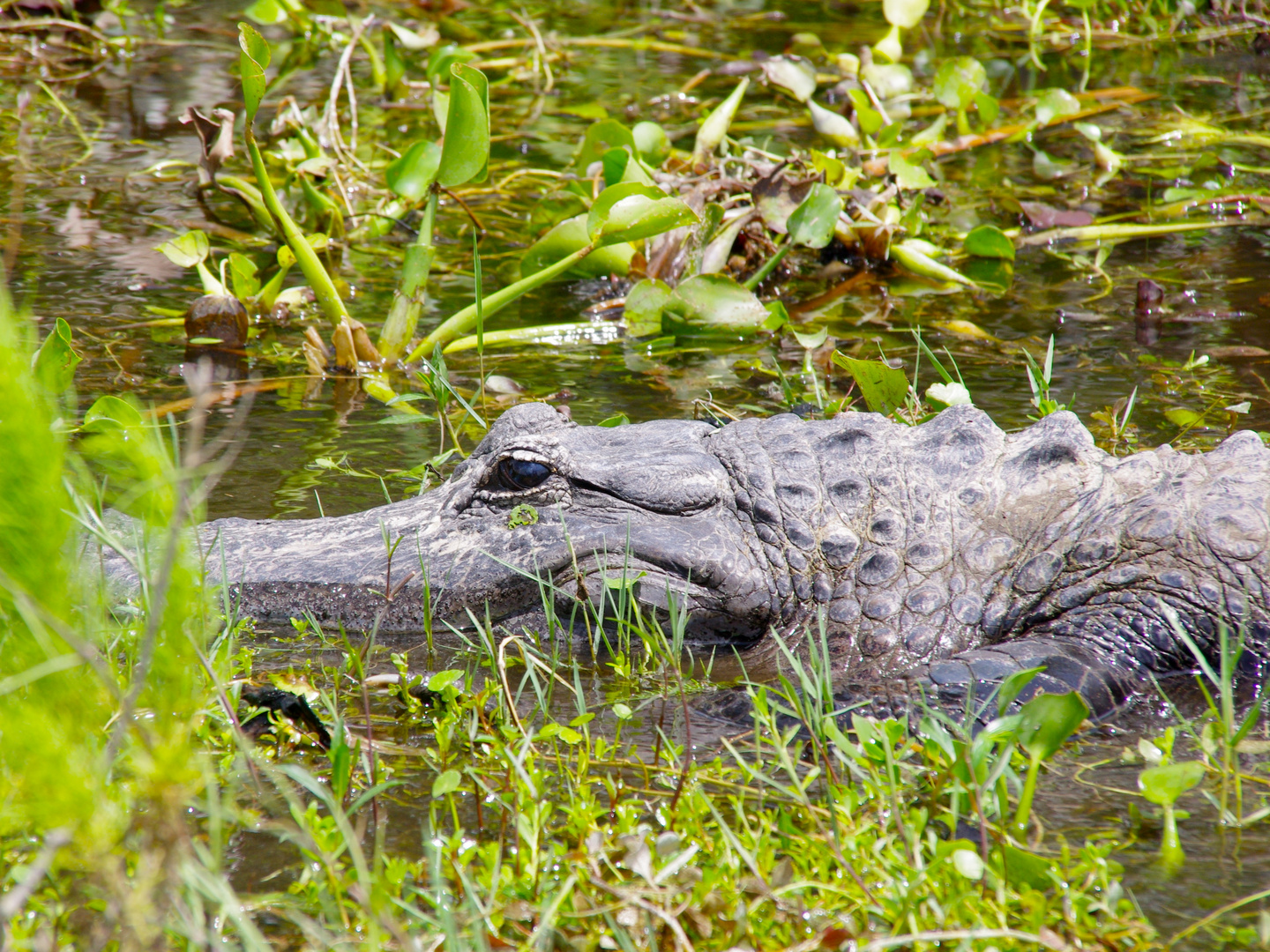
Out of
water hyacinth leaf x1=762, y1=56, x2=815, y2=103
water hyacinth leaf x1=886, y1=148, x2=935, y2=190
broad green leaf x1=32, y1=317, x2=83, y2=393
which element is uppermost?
water hyacinth leaf x1=762, y1=56, x2=815, y2=103

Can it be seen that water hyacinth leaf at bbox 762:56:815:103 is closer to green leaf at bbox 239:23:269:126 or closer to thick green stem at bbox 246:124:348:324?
thick green stem at bbox 246:124:348:324

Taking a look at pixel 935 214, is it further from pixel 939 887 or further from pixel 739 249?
pixel 939 887

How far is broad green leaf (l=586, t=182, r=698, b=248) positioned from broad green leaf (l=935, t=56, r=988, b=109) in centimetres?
312

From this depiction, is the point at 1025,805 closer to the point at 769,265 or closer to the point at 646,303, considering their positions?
the point at 646,303

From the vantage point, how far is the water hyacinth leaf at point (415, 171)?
5.04 metres

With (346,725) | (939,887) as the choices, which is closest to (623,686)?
(346,725)

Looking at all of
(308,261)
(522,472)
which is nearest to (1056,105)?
(308,261)

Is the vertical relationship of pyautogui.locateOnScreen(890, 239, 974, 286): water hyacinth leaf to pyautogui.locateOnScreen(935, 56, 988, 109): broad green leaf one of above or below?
below

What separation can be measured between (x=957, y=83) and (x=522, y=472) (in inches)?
190

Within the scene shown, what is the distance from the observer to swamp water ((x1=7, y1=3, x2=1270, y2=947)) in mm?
3254

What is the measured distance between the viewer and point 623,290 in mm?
6141

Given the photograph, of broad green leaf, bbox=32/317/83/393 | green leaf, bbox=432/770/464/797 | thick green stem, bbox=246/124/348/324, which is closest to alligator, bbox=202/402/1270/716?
broad green leaf, bbox=32/317/83/393

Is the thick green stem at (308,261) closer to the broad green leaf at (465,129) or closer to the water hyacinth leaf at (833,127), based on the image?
the broad green leaf at (465,129)

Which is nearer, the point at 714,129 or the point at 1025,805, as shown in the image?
the point at 1025,805
